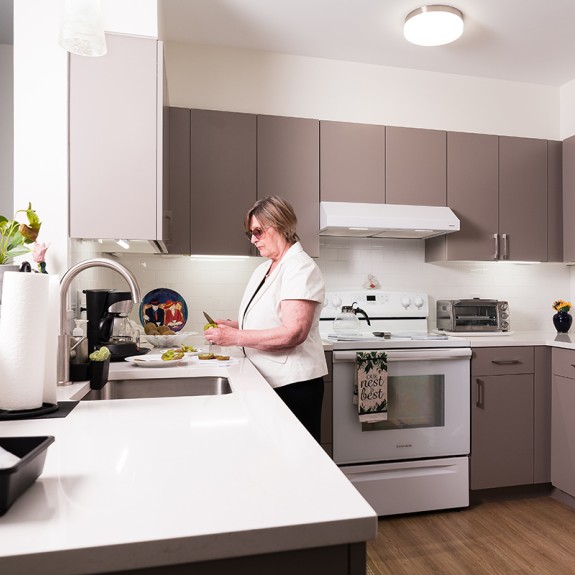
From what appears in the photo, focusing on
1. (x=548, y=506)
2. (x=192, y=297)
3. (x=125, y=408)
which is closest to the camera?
(x=125, y=408)

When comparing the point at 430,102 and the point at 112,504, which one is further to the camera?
the point at 430,102

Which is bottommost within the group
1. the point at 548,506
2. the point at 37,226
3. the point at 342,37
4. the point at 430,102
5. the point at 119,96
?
the point at 548,506

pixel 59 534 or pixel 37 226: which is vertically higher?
pixel 37 226

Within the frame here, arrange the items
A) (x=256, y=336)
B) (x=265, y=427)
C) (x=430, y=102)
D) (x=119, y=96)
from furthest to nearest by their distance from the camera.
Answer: (x=430, y=102), (x=119, y=96), (x=256, y=336), (x=265, y=427)

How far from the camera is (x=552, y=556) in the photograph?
2.29 m

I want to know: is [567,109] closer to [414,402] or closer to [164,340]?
[414,402]

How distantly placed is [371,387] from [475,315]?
987 mm

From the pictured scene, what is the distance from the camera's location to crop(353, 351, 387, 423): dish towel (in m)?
2.64

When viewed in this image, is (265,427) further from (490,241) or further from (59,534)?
(490,241)

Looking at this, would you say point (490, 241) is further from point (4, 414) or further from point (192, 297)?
point (4, 414)

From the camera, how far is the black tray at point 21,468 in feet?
1.96

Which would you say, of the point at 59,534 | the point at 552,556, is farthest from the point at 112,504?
the point at 552,556

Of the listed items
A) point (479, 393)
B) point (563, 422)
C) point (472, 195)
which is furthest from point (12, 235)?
point (563, 422)

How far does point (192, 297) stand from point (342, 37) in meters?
1.80
